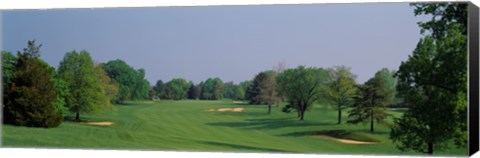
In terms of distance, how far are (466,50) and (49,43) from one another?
8860mm

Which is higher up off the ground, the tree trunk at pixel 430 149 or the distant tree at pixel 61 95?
the distant tree at pixel 61 95

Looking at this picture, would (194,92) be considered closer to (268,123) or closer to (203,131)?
(203,131)

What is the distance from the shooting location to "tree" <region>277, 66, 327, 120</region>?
55.7 feet

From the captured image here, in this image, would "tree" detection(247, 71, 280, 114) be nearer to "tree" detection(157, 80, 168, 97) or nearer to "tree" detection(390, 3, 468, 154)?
"tree" detection(157, 80, 168, 97)

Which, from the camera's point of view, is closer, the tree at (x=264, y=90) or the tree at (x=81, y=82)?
the tree at (x=264, y=90)

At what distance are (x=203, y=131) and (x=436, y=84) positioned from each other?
4889mm

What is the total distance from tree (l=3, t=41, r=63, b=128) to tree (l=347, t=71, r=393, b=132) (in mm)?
6673

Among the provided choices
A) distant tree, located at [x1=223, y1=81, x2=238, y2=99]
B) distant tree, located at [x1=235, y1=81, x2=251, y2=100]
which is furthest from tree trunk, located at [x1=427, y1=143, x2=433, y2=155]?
distant tree, located at [x1=223, y1=81, x2=238, y2=99]

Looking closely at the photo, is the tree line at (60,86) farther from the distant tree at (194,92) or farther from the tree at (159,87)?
the distant tree at (194,92)

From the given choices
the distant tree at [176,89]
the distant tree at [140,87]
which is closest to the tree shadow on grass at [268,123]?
the distant tree at [176,89]

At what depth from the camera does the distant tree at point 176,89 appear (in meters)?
17.8

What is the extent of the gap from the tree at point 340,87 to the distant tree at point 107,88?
4736 millimetres

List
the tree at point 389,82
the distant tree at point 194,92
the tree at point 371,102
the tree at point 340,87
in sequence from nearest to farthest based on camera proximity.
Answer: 1. the tree at point 389,82
2. the tree at point 371,102
3. the tree at point 340,87
4. the distant tree at point 194,92

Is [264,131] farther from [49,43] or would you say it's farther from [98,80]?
[49,43]
